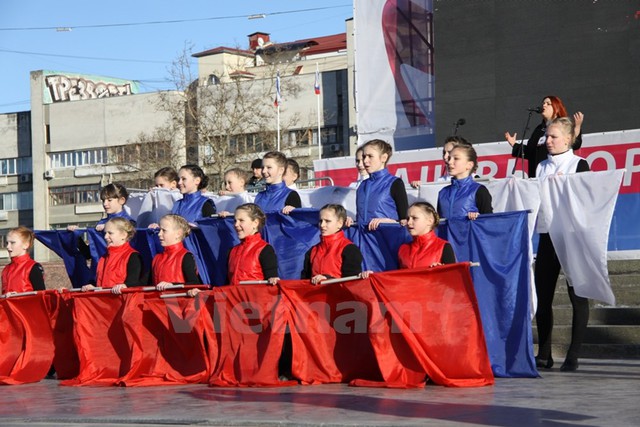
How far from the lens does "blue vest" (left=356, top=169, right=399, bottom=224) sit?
1023 centimetres

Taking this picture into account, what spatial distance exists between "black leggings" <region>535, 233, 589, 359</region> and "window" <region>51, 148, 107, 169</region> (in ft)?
248

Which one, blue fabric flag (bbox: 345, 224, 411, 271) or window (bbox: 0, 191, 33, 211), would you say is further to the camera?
window (bbox: 0, 191, 33, 211)

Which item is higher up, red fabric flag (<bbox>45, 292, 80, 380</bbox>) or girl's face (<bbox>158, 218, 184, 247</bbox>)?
girl's face (<bbox>158, 218, 184, 247</bbox>)

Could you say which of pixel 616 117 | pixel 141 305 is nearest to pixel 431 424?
pixel 141 305

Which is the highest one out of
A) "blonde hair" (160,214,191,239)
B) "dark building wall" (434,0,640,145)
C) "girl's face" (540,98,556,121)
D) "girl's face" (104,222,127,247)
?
"dark building wall" (434,0,640,145)

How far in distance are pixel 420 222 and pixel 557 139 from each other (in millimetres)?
1593

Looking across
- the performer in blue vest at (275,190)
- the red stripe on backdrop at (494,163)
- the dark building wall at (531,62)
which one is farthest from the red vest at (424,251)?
the dark building wall at (531,62)

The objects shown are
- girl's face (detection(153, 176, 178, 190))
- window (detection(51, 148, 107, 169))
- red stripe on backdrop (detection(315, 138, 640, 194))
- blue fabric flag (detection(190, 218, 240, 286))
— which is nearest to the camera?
Answer: blue fabric flag (detection(190, 218, 240, 286))

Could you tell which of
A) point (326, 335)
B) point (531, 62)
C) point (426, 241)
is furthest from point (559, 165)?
point (531, 62)

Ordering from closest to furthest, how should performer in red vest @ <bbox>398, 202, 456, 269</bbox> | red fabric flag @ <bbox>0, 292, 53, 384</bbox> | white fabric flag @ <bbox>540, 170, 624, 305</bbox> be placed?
performer in red vest @ <bbox>398, 202, 456, 269</bbox> < white fabric flag @ <bbox>540, 170, 624, 305</bbox> < red fabric flag @ <bbox>0, 292, 53, 384</bbox>

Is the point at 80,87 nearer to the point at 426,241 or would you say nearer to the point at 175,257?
the point at 175,257

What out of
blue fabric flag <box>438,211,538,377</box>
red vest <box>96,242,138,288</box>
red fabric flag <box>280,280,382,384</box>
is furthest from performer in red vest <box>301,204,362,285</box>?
red vest <box>96,242,138,288</box>

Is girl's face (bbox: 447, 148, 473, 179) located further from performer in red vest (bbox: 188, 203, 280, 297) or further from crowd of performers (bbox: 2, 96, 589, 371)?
performer in red vest (bbox: 188, 203, 280, 297)

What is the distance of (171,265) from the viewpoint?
10.7 m
